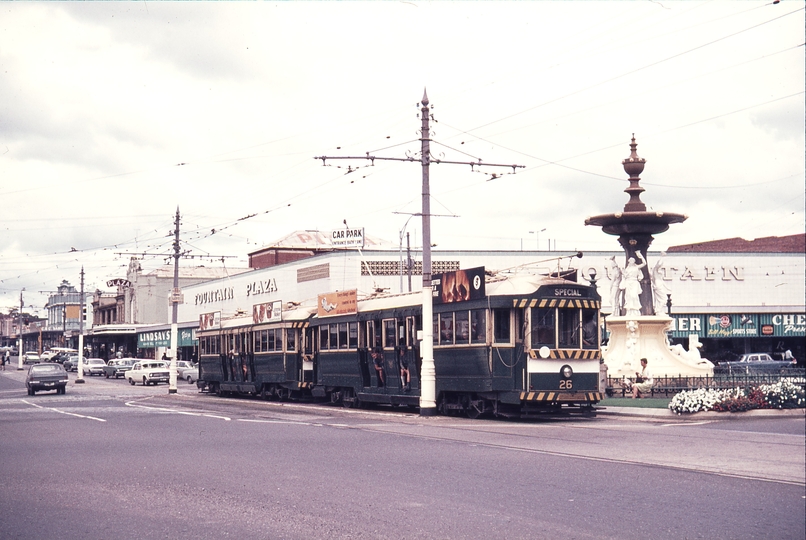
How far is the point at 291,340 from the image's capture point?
116ft

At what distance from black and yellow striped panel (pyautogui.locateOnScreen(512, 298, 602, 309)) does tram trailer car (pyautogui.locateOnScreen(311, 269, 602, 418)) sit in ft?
0.08

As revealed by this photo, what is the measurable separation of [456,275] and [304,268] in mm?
42656

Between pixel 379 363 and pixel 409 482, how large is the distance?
16.8 metres

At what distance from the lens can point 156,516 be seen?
9.55 m

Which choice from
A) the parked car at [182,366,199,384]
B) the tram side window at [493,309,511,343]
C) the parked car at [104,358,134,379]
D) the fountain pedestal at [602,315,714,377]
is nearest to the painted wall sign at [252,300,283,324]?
the fountain pedestal at [602,315,714,377]

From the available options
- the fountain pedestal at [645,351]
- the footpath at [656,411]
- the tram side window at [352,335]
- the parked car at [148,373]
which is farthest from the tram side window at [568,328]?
the parked car at [148,373]

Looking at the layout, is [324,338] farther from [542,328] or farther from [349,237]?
[349,237]

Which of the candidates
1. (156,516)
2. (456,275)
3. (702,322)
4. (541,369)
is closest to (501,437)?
(541,369)

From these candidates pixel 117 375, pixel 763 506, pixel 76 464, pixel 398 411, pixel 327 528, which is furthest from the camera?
pixel 117 375

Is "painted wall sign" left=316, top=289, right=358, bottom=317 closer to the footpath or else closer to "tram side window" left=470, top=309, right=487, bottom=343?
"tram side window" left=470, top=309, right=487, bottom=343

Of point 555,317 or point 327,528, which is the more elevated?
point 555,317

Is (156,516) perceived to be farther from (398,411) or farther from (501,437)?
(398,411)

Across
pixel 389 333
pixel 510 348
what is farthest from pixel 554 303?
pixel 389 333

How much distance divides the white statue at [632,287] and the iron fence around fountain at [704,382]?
382 cm
